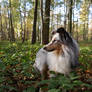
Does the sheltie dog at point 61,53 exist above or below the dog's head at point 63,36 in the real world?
below

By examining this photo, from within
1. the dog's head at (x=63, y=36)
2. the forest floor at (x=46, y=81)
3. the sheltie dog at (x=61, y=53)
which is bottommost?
the forest floor at (x=46, y=81)

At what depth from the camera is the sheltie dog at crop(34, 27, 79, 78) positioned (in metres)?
2.19

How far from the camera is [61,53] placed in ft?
7.18

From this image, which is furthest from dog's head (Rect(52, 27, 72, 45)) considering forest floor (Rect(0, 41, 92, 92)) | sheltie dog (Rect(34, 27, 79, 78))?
forest floor (Rect(0, 41, 92, 92))

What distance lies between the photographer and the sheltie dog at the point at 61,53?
2.19 metres

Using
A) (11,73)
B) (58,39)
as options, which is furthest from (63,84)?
(11,73)

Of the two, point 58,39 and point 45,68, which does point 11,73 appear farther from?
point 58,39

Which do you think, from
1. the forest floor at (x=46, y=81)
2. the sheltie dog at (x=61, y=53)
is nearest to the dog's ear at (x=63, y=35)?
the sheltie dog at (x=61, y=53)

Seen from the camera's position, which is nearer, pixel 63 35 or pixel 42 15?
pixel 63 35

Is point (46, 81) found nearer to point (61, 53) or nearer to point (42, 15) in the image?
point (61, 53)

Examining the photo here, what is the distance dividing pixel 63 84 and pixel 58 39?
0.64m

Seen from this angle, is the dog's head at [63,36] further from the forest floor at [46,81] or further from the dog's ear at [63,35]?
the forest floor at [46,81]

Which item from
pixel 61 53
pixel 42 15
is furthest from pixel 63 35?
pixel 42 15

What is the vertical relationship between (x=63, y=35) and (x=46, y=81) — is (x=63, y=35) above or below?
above
